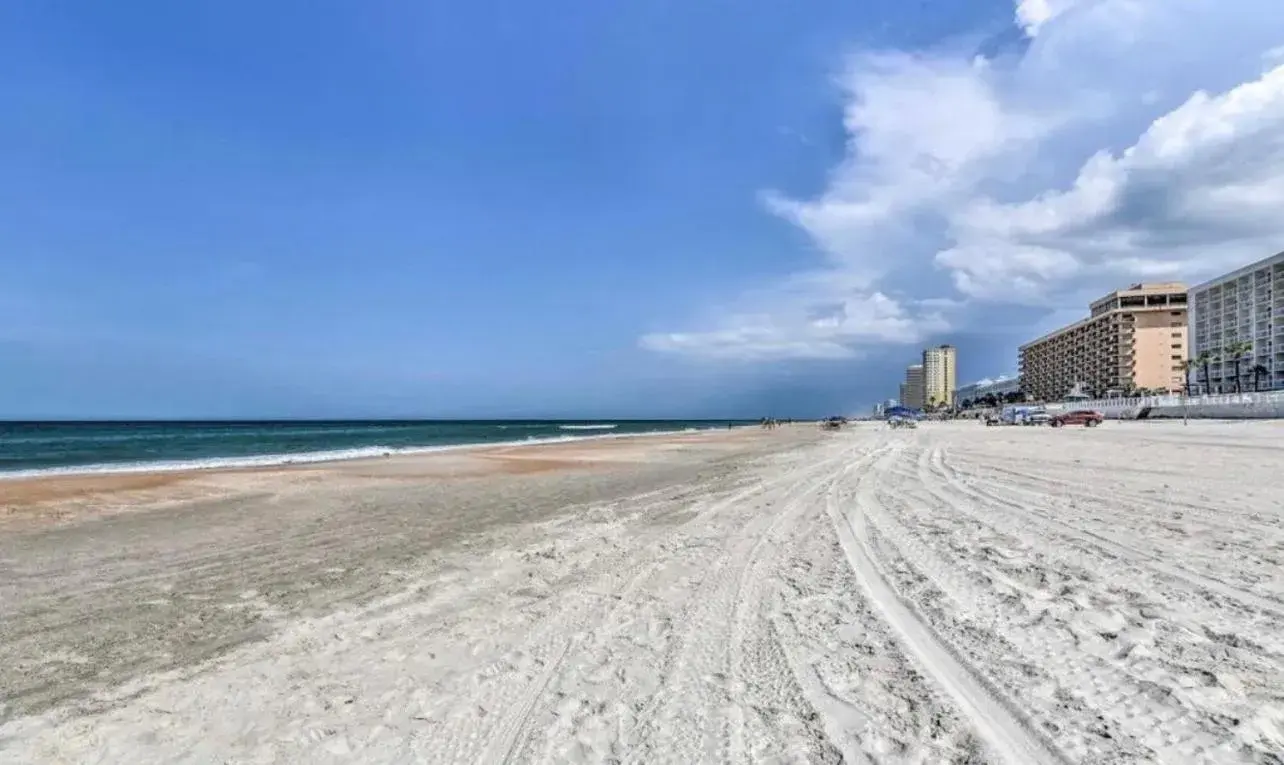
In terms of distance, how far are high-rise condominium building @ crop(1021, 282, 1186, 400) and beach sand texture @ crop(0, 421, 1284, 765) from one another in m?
136

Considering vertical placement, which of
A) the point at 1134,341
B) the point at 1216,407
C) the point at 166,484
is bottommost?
the point at 166,484

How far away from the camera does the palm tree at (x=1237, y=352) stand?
85.6 m

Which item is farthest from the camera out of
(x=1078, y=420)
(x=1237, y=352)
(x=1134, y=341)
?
(x=1134, y=341)

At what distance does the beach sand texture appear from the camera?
10.9 ft

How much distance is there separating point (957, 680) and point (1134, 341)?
151804 mm

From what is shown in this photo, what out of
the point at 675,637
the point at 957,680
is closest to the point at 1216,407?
the point at 957,680

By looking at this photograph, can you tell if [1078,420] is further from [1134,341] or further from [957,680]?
[1134,341]

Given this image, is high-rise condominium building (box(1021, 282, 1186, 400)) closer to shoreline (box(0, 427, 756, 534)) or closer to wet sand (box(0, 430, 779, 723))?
shoreline (box(0, 427, 756, 534))

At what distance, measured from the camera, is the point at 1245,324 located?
4107 inches

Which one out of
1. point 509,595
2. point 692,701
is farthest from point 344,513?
point 692,701

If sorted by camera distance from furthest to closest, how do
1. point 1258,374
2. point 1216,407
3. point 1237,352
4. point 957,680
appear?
point 1258,374 → point 1237,352 → point 1216,407 → point 957,680

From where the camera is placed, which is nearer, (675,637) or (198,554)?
(675,637)

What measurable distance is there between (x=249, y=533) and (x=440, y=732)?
8.31 meters

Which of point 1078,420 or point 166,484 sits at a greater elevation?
point 1078,420
